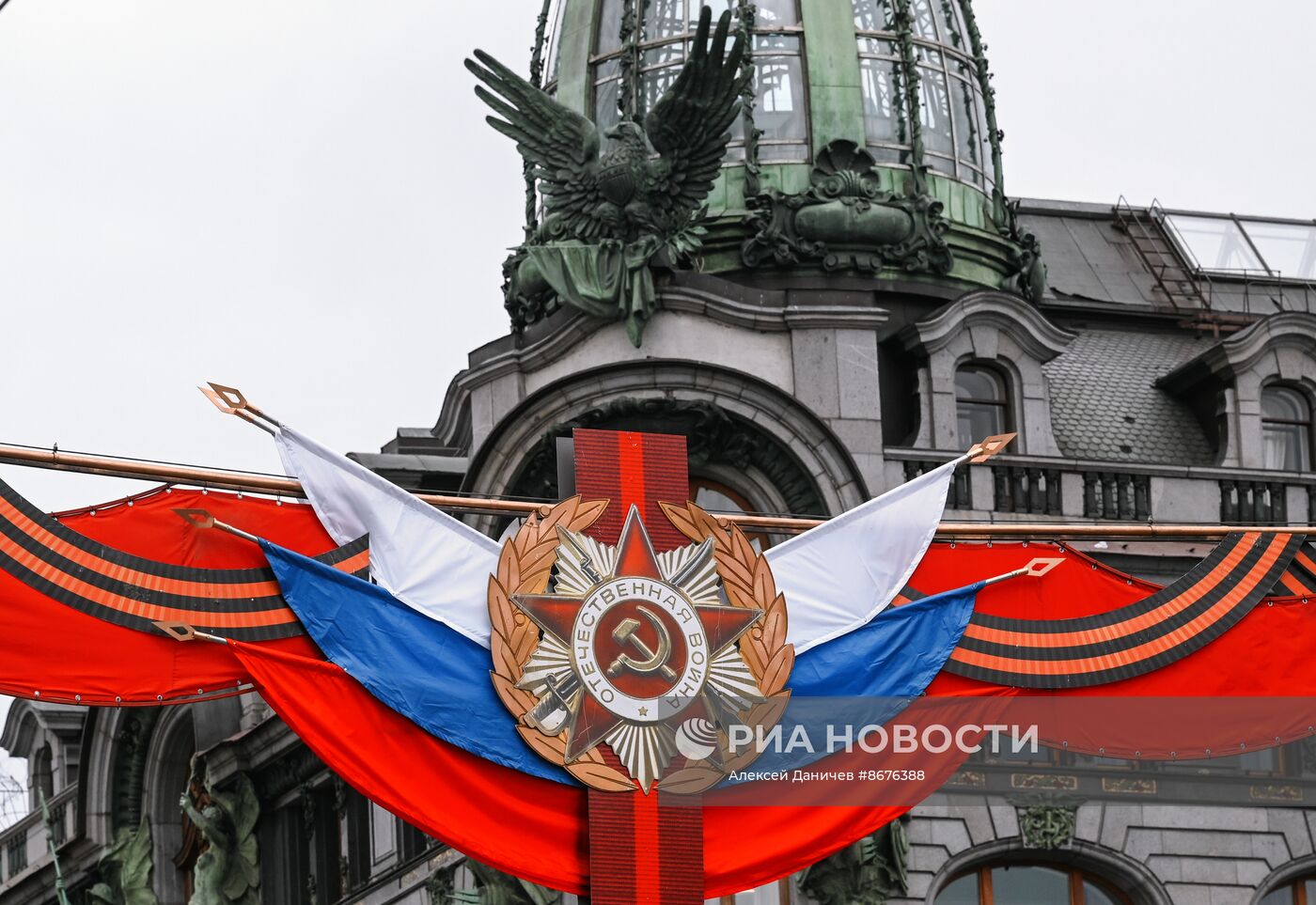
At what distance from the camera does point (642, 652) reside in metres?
41.3

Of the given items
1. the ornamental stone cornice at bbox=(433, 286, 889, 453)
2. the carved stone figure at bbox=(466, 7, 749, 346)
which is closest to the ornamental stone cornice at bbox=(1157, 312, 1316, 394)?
the ornamental stone cornice at bbox=(433, 286, 889, 453)

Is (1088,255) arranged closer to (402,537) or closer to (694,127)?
(694,127)

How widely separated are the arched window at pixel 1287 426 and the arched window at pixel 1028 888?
8479 mm

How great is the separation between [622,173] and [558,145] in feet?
4.26

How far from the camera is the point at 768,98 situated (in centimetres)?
5988

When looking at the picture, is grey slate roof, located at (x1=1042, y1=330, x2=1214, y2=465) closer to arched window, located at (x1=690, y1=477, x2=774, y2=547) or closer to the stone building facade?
the stone building facade

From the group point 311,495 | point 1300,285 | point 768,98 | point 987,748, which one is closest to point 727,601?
point 311,495

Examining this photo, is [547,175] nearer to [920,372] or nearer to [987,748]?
[920,372]

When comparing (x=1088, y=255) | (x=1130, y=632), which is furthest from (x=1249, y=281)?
(x=1130, y=632)

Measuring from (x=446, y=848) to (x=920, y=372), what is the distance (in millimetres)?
9519

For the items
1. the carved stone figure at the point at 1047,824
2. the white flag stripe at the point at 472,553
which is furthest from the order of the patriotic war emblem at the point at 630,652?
the carved stone figure at the point at 1047,824

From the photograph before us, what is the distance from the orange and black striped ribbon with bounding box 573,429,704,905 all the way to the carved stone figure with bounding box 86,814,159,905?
27.7m

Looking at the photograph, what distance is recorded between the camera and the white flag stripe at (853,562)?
42688mm

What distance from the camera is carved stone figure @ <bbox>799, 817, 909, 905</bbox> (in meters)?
Answer: 52.0
